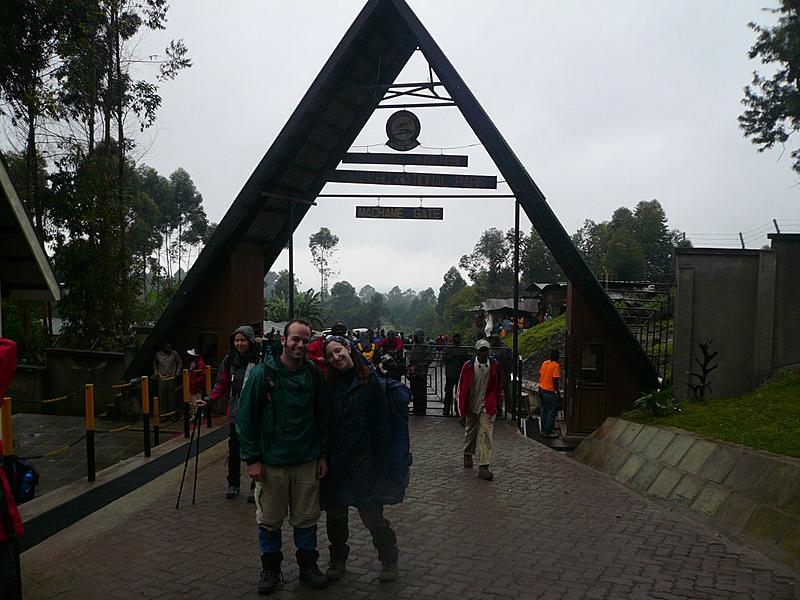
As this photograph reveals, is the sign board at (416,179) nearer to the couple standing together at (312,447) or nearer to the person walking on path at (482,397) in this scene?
the person walking on path at (482,397)

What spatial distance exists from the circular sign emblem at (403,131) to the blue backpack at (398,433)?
9428mm

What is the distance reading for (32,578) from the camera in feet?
17.3

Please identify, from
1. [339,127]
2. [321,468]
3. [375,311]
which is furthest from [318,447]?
[375,311]

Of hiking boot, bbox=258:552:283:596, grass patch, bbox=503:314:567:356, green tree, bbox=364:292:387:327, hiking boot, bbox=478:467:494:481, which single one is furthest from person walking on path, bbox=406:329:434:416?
green tree, bbox=364:292:387:327

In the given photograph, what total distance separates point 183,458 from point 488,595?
6.25 meters

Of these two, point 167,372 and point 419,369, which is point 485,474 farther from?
point 167,372

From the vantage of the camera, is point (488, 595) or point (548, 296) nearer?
point (488, 595)

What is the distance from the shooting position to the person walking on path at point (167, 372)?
13895 millimetres

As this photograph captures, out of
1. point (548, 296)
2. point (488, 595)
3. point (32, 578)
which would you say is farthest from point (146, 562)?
point (548, 296)

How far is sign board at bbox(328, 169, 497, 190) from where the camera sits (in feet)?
44.1

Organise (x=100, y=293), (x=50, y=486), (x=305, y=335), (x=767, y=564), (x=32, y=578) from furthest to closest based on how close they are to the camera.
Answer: (x=100, y=293)
(x=50, y=486)
(x=767, y=564)
(x=32, y=578)
(x=305, y=335)

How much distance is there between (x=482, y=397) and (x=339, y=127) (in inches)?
357

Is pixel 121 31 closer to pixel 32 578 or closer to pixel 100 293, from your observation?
pixel 100 293

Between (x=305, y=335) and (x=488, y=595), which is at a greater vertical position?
(x=305, y=335)
